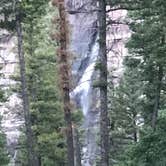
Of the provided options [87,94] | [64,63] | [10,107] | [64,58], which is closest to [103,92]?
[64,63]

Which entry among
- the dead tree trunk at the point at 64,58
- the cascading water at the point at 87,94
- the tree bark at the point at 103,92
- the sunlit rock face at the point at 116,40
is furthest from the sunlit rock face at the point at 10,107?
the tree bark at the point at 103,92

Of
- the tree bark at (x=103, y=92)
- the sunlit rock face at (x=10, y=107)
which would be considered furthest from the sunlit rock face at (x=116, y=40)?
the sunlit rock face at (x=10, y=107)

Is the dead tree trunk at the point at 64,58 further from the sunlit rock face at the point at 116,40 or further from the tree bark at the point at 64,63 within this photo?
the sunlit rock face at the point at 116,40

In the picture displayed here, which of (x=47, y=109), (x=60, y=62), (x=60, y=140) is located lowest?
(x=60, y=140)

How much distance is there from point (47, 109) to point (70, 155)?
9791 millimetres

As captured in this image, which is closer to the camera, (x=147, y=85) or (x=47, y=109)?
(x=147, y=85)

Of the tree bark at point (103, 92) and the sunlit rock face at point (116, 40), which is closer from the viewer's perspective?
the tree bark at point (103, 92)

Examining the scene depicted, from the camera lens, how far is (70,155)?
66.2 feet

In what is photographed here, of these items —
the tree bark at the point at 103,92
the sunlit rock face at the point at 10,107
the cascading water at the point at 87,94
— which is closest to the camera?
the tree bark at the point at 103,92

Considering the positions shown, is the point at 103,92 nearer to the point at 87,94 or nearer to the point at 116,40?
the point at 116,40

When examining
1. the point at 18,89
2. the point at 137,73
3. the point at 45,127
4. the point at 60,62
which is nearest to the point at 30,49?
the point at 18,89

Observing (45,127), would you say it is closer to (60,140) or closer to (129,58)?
(60,140)

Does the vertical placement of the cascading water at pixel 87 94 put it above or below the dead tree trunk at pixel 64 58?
below

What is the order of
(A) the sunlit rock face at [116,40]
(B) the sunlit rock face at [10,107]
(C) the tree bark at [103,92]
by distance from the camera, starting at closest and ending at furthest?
(C) the tree bark at [103,92], (A) the sunlit rock face at [116,40], (B) the sunlit rock face at [10,107]
